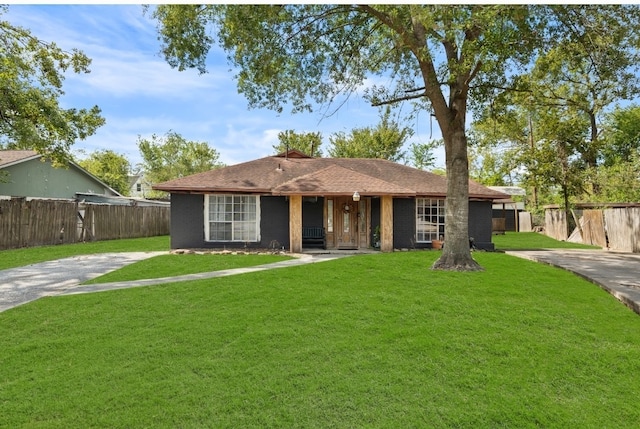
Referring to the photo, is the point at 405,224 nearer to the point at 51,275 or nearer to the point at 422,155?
the point at 51,275

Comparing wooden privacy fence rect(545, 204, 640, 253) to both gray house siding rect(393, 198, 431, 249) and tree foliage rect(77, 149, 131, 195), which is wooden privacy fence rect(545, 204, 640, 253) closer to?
gray house siding rect(393, 198, 431, 249)

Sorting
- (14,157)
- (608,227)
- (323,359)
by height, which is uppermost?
(14,157)

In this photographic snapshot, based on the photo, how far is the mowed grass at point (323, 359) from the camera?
11.4 feet

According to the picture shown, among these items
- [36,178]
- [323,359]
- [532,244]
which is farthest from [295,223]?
[36,178]

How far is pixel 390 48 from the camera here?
42.7 ft

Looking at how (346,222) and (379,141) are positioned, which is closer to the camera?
(346,222)

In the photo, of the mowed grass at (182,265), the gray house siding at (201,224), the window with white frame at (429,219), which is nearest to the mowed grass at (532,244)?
the window with white frame at (429,219)

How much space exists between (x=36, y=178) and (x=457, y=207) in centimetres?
2423

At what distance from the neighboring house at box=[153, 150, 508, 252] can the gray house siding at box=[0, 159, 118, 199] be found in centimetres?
952

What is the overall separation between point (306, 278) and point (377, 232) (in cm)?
749

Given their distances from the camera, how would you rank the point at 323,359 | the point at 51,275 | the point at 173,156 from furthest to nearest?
the point at 173,156 → the point at 51,275 → the point at 323,359

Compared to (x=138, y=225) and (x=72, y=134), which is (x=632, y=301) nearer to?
(x=72, y=134)

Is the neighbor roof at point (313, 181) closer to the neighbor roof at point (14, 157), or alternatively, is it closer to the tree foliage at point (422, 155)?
the neighbor roof at point (14, 157)

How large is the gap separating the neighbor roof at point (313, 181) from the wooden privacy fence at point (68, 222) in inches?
235
